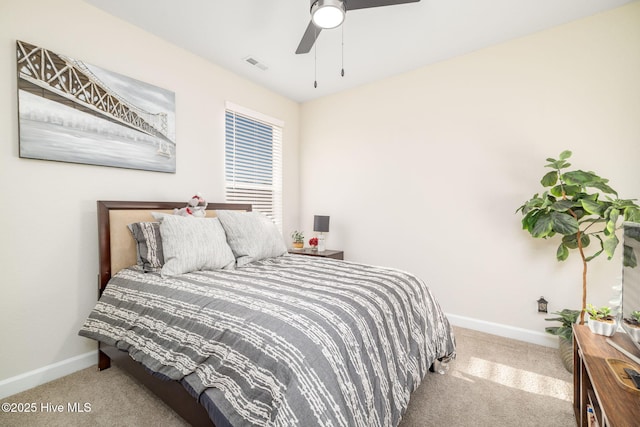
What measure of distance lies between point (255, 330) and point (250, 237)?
1.34 metres

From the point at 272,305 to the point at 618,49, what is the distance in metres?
3.22

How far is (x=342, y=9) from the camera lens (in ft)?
5.51

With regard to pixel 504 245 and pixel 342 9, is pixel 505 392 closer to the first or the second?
pixel 504 245

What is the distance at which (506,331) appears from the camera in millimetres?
2662

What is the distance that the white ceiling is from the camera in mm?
2170

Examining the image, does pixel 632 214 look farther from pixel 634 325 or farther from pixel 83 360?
pixel 83 360

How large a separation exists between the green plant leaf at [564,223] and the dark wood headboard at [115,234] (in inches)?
124

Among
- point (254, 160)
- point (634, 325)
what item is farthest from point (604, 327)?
point (254, 160)

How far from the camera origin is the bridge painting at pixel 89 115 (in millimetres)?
1881

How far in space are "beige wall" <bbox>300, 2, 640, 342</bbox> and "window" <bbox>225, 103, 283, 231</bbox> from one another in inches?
33.0

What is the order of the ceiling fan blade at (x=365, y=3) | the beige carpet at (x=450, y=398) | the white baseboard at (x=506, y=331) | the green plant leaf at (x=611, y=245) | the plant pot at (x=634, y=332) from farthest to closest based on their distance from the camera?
the white baseboard at (x=506, y=331), the green plant leaf at (x=611, y=245), the ceiling fan blade at (x=365, y=3), the beige carpet at (x=450, y=398), the plant pot at (x=634, y=332)

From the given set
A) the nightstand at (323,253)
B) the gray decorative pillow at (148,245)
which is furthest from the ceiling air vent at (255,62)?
the nightstand at (323,253)

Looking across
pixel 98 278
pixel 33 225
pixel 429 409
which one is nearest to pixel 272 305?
pixel 429 409

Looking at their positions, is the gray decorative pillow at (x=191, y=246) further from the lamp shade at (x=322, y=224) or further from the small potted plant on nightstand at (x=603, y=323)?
the small potted plant on nightstand at (x=603, y=323)
